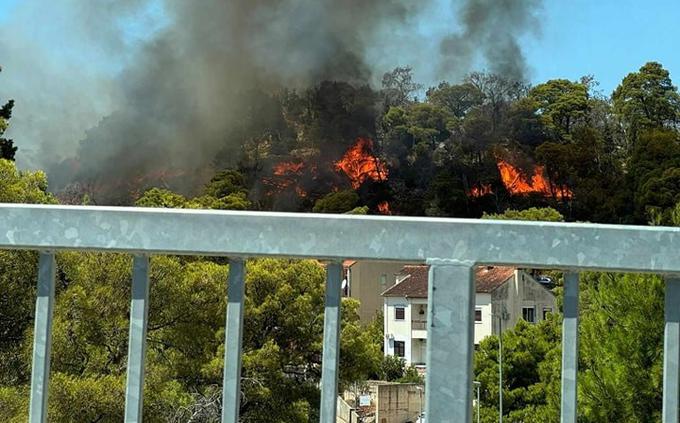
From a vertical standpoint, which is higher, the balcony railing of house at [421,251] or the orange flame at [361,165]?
the orange flame at [361,165]

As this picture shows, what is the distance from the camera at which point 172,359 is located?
11602 mm

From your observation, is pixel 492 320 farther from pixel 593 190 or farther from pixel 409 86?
pixel 409 86

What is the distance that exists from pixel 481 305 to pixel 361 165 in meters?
26.3

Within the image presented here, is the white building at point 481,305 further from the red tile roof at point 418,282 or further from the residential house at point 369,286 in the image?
the residential house at point 369,286

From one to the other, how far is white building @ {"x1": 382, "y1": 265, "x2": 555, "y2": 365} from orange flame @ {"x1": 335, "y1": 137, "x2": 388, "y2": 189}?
1717 cm

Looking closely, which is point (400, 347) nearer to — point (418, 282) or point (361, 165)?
point (418, 282)

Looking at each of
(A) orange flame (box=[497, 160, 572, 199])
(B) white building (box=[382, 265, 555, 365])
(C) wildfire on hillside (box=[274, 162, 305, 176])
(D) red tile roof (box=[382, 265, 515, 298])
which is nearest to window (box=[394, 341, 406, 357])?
A: (B) white building (box=[382, 265, 555, 365])

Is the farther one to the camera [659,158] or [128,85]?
[128,85]

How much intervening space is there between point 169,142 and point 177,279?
43.6 m

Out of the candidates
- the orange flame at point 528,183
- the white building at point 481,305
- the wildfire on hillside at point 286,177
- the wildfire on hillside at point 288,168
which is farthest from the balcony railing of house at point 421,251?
the wildfire on hillside at point 288,168

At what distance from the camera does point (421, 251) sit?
3.98 ft

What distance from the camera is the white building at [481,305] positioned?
23203mm

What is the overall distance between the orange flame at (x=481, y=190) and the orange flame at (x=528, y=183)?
Result: 0.91 m

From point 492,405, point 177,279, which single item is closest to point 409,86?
point 492,405
